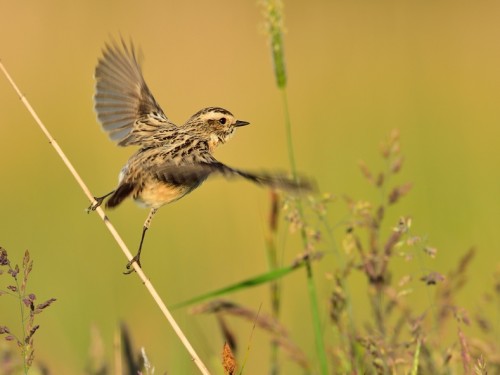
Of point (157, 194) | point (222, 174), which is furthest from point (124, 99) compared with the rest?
point (222, 174)

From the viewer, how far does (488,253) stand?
647 centimetres

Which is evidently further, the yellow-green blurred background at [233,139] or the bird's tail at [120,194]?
the yellow-green blurred background at [233,139]

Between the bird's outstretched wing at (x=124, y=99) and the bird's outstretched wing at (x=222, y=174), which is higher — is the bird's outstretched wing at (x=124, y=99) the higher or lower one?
the lower one

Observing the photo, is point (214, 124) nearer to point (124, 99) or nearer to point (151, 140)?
point (151, 140)

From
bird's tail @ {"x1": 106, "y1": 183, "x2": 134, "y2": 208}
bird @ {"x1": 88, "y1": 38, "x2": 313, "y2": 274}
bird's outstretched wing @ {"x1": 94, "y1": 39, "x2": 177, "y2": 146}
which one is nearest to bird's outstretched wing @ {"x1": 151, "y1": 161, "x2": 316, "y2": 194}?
bird @ {"x1": 88, "y1": 38, "x2": 313, "y2": 274}

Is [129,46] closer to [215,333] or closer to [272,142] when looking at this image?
[215,333]

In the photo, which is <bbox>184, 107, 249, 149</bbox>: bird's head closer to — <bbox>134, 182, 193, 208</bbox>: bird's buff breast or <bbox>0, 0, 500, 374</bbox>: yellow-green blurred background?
<bbox>134, 182, 193, 208</bbox>: bird's buff breast

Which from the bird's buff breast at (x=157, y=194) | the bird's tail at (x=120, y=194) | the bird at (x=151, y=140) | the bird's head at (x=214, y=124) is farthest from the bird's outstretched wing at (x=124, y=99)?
the bird's tail at (x=120, y=194)

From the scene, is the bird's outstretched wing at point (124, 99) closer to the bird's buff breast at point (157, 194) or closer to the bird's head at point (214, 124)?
the bird's head at point (214, 124)

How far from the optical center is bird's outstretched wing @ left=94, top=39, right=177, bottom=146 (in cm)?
402

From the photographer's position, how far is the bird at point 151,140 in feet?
9.95

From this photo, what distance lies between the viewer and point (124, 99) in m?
4.16

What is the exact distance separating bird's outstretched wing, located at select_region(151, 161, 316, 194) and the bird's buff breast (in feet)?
0.12

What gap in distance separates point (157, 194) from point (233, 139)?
219 inches
